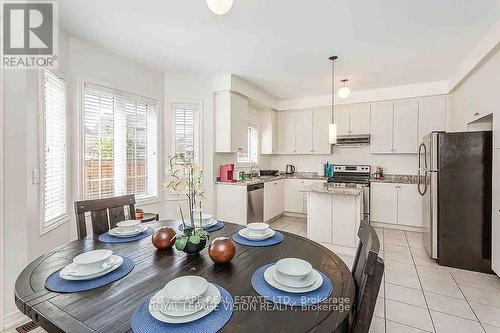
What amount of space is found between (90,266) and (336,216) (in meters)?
2.94

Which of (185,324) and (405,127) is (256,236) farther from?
(405,127)

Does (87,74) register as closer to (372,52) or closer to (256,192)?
(256,192)

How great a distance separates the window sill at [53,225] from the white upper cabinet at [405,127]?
5227 mm

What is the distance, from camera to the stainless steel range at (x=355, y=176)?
4.56 m

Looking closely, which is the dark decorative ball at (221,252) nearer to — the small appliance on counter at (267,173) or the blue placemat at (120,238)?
the blue placemat at (120,238)

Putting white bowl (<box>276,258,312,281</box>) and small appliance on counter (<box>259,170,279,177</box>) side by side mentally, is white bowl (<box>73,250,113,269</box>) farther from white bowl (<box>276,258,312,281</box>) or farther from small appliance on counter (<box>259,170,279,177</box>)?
small appliance on counter (<box>259,170,279,177</box>)

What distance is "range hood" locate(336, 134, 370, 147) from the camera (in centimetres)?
482

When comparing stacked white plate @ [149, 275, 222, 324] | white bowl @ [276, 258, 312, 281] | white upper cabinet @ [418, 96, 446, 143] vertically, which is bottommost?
stacked white plate @ [149, 275, 222, 324]

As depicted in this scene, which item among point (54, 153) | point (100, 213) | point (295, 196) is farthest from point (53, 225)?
point (295, 196)

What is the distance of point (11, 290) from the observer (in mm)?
1871

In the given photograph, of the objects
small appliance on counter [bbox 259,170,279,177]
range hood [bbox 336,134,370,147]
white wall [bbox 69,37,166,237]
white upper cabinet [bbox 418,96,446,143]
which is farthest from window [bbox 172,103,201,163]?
white upper cabinet [bbox 418,96,446,143]

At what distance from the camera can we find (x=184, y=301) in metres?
0.88

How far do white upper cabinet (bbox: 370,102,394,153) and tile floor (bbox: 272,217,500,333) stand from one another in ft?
7.09

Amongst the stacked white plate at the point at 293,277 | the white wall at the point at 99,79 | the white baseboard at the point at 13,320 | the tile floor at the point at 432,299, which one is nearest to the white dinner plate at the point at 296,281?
the stacked white plate at the point at 293,277
